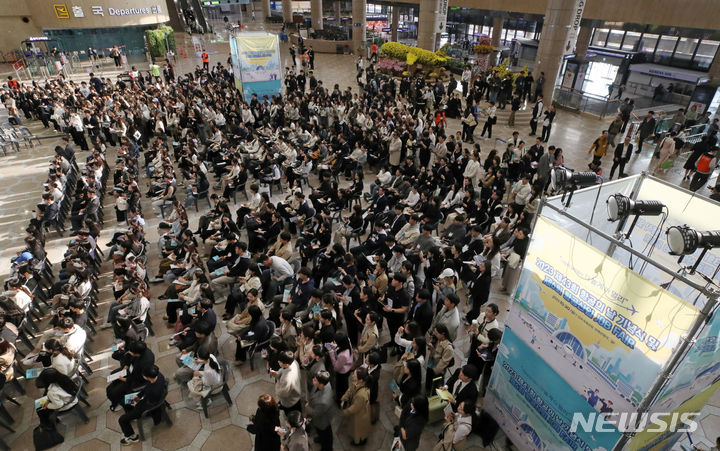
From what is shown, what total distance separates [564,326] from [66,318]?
6.26m

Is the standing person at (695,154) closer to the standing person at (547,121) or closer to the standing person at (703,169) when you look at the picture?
the standing person at (703,169)

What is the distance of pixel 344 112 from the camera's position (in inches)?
600

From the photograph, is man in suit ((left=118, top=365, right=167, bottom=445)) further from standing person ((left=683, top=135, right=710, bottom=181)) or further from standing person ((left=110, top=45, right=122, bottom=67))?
standing person ((left=110, top=45, right=122, bottom=67))

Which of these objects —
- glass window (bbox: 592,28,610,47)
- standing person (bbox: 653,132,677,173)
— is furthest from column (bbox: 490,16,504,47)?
standing person (bbox: 653,132,677,173)

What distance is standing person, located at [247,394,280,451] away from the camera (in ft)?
13.8

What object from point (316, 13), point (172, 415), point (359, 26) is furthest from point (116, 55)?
point (172, 415)

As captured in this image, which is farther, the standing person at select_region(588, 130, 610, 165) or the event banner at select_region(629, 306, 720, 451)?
the standing person at select_region(588, 130, 610, 165)

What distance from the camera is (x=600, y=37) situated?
950 inches

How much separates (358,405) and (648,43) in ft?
86.8

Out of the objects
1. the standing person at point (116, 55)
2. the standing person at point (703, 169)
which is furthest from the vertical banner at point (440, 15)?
the standing person at point (116, 55)

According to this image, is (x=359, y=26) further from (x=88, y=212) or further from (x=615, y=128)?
(x=88, y=212)

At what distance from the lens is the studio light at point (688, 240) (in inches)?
130

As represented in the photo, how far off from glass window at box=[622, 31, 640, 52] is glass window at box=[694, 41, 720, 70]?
3.33 meters

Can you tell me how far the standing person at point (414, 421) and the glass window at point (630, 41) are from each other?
2622 cm
